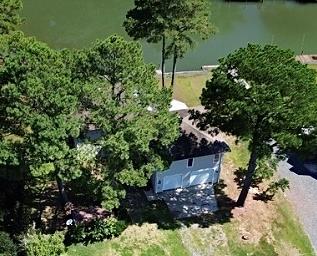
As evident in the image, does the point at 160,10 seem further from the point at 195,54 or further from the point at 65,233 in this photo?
the point at 195,54

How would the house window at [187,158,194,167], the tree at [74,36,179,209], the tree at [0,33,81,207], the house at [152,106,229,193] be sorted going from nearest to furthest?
the tree at [0,33,81,207]
the tree at [74,36,179,209]
the house at [152,106,229,193]
the house window at [187,158,194,167]

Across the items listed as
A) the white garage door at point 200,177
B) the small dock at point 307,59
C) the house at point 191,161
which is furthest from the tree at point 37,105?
the small dock at point 307,59

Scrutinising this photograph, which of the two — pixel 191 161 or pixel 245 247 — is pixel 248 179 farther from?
pixel 245 247

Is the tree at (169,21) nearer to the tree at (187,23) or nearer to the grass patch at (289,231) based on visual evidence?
the tree at (187,23)

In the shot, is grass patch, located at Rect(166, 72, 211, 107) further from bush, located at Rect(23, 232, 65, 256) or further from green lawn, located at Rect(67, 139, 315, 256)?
bush, located at Rect(23, 232, 65, 256)

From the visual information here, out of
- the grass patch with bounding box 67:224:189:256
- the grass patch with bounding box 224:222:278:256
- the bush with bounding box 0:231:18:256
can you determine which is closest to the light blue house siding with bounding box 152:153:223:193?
the grass patch with bounding box 67:224:189:256

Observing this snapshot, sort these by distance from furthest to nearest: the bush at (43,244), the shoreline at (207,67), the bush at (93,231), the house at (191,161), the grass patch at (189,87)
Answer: the shoreline at (207,67) < the grass patch at (189,87) < the house at (191,161) < the bush at (93,231) < the bush at (43,244)
